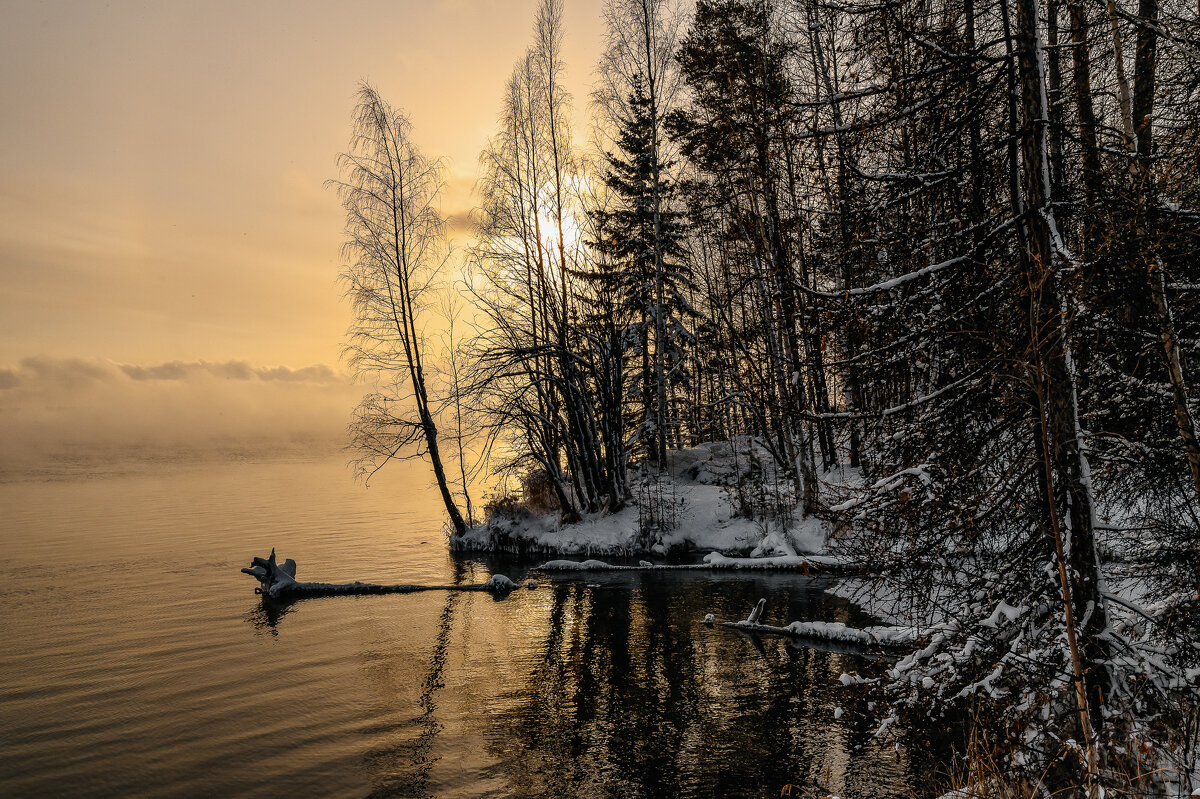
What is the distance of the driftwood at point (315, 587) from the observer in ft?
55.8

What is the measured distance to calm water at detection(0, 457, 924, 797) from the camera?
25.1 ft

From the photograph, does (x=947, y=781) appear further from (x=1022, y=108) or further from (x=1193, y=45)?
(x=1193, y=45)

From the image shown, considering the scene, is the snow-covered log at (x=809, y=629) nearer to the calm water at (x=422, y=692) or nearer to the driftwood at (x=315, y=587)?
the calm water at (x=422, y=692)

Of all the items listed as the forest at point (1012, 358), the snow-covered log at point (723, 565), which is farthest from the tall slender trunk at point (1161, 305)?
the snow-covered log at point (723, 565)

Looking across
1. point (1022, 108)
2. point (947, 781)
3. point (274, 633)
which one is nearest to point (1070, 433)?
point (1022, 108)

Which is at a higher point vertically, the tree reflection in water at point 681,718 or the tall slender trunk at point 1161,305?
the tall slender trunk at point 1161,305

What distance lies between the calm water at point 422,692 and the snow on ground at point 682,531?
2.17m

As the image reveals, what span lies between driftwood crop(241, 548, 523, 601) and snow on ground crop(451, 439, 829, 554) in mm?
4997

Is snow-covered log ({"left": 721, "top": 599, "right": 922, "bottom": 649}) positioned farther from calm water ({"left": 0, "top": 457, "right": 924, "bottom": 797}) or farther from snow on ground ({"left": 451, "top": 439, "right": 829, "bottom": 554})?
snow on ground ({"left": 451, "top": 439, "right": 829, "bottom": 554})

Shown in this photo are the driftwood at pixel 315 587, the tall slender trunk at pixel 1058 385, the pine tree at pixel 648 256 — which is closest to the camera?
the tall slender trunk at pixel 1058 385

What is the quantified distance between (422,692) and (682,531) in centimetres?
1259

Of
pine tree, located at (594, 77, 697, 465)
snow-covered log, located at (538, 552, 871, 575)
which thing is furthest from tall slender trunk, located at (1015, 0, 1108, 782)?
pine tree, located at (594, 77, 697, 465)

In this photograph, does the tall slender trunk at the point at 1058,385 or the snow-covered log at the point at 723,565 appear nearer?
the tall slender trunk at the point at 1058,385

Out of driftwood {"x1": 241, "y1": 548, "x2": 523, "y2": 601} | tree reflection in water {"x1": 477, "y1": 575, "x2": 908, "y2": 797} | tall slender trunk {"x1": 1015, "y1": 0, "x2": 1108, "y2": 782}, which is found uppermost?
tall slender trunk {"x1": 1015, "y1": 0, "x2": 1108, "y2": 782}
